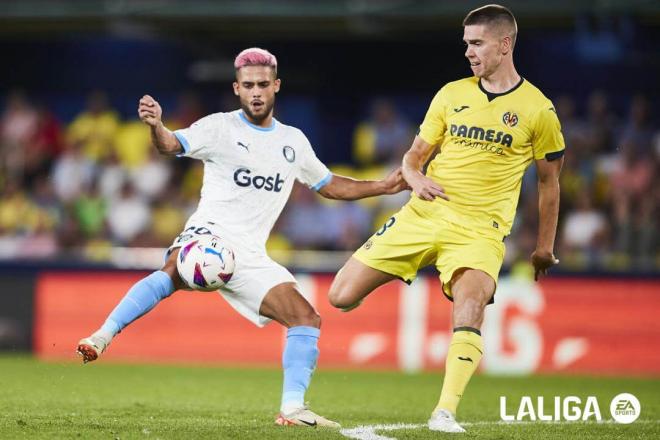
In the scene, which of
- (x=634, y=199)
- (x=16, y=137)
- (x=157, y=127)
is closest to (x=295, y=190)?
(x=634, y=199)

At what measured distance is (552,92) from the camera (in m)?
17.7

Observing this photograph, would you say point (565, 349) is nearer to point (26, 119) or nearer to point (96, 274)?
point (96, 274)

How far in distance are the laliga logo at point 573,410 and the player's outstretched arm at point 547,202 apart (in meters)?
1.22

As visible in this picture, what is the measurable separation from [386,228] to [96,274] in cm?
762

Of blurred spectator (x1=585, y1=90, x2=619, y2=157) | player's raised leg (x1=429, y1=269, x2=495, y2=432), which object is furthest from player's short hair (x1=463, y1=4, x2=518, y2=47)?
blurred spectator (x1=585, y1=90, x2=619, y2=157)

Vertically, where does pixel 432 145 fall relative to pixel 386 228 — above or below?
above

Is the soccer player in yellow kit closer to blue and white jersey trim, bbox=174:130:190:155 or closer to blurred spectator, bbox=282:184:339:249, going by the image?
blue and white jersey trim, bbox=174:130:190:155

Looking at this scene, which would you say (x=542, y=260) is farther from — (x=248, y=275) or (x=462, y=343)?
(x=248, y=275)

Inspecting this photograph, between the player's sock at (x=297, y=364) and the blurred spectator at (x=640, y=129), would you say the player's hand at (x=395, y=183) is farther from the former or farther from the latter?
the blurred spectator at (x=640, y=129)

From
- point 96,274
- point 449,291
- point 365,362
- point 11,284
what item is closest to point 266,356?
point 365,362

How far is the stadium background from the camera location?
44.4ft

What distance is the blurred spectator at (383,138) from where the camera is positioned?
16109 mm

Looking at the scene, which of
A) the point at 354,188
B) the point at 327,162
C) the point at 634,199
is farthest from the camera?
the point at 327,162

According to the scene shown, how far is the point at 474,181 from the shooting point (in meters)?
7.27
